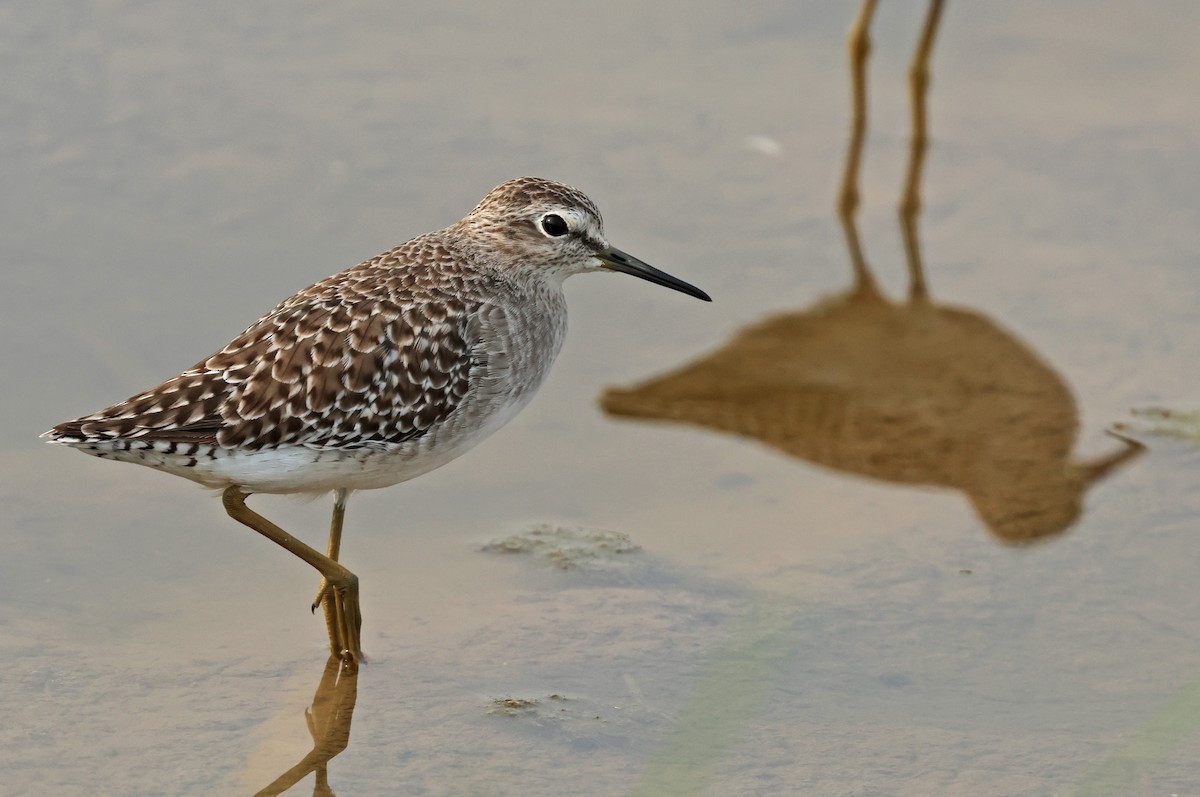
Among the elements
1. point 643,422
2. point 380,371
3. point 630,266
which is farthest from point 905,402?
point 380,371

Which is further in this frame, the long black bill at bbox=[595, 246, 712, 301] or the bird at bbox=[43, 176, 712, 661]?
the long black bill at bbox=[595, 246, 712, 301]

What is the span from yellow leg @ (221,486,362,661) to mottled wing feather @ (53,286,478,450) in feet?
1.20

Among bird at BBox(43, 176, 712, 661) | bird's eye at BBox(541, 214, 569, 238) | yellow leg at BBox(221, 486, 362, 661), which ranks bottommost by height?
yellow leg at BBox(221, 486, 362, 661)

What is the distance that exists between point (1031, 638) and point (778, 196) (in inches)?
185

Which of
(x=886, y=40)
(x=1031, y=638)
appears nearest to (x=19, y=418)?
(x=1031, y=638)

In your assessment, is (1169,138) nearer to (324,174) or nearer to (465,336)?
(324,174)

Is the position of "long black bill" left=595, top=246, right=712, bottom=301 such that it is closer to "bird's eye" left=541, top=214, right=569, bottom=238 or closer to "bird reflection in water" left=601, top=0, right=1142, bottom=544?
"bird's eye" left=541, top=214, right=569, bottom=238

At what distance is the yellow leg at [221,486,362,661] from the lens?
6.57 m

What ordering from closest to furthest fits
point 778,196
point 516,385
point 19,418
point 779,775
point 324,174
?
point 779,775, point 516,385, point 19,418, point 324,174, point 778,196

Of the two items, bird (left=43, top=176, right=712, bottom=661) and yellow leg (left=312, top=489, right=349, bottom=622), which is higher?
bird (left=43, top=176, right=712, bottom=661)

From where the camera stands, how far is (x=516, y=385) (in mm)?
6988

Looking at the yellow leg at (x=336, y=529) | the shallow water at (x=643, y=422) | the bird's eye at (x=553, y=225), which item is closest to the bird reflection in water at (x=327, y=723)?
the shallow water at (x=643, y=422)

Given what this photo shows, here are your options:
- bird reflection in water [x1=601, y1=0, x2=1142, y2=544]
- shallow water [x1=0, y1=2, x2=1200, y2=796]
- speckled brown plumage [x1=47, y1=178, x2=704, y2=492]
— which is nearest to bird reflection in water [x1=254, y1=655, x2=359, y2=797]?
shallow water [x1=0, y1=2, x2=1200, y2=796]

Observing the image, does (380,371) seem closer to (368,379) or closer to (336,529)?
(368,379)
